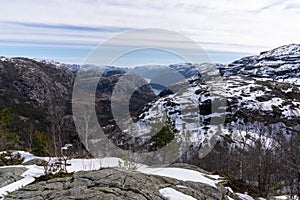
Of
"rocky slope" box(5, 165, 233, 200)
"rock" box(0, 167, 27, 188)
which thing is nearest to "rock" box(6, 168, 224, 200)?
"rocky slope" box(5, 165, 233, 200)

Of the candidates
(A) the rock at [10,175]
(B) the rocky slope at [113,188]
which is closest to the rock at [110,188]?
(B) the rocky slope at [113,188]

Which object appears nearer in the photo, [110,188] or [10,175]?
[110,188]

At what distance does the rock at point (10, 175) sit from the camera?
15512 millimetres

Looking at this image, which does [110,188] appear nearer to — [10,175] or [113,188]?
[113,188]

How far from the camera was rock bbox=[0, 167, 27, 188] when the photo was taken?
1551cm

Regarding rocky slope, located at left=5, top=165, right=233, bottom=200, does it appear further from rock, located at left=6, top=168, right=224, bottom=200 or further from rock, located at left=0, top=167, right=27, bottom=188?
rock, located at left=0, top=167, right=27, bottom=188

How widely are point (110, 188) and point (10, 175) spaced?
29.0 ft

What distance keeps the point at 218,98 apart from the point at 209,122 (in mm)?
28488

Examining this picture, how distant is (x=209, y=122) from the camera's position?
10912 cm

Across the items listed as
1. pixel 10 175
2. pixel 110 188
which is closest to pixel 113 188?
pixel 110 188

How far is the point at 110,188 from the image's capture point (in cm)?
1062

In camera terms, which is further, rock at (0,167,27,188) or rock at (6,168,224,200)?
rock at (0,167,27,188)

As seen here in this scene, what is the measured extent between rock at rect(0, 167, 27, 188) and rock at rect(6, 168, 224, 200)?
4447 millimetres

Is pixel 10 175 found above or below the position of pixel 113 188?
below
